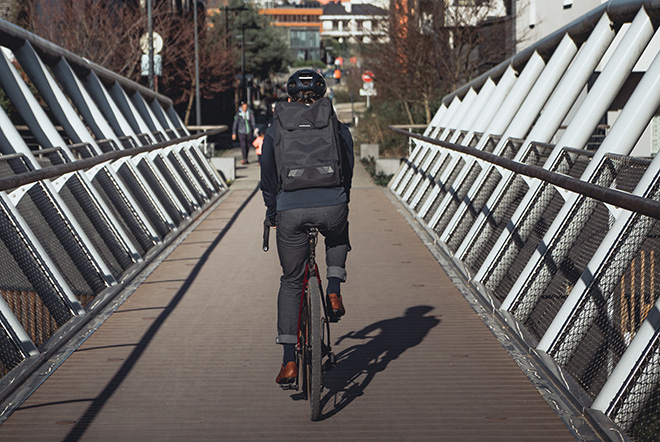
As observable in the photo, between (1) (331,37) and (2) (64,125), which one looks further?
(1) (331,37)

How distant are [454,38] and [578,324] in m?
27.4

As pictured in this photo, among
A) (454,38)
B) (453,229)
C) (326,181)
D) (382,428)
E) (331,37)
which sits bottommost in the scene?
(331,37)

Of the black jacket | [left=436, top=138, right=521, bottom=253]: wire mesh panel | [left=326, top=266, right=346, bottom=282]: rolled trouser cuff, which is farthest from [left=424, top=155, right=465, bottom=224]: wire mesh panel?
the black jacket

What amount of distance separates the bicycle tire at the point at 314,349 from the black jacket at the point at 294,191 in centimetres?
42

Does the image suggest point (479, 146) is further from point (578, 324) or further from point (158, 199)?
point (578, 324)

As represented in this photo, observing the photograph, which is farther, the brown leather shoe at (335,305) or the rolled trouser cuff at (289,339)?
the brown leather shoe at (335,305)

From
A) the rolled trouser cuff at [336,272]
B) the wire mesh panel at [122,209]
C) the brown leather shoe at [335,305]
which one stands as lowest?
the wire mesh panel at [122,209]

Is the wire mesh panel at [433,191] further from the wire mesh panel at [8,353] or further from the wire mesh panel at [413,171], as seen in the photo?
the wire mesh panel at [8,353]

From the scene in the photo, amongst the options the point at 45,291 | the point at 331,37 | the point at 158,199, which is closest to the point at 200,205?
the point at 158,199

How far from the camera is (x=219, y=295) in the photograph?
9.27 meters

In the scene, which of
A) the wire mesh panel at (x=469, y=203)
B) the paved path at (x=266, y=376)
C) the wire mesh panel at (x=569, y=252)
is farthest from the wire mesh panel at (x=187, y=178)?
the wire mesh panel at (x=569, y=252)

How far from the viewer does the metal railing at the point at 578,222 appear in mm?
5441

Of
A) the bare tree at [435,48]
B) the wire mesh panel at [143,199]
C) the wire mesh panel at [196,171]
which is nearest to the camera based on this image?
the wire mesh panel at [143,199]

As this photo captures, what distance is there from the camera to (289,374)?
5777 millimetres
